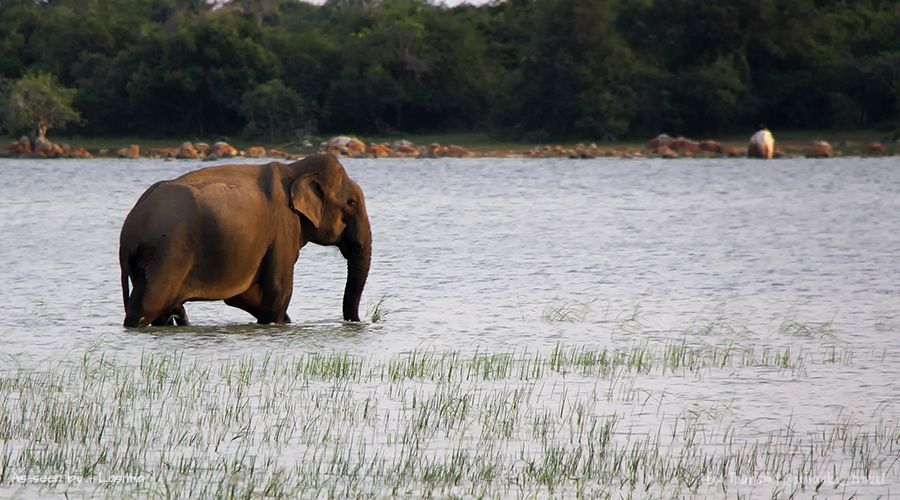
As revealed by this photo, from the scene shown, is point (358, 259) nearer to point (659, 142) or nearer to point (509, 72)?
point (659, 142)

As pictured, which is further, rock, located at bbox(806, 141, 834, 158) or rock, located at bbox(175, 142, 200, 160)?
rock, located at bbox(175, 142, 200, 160)

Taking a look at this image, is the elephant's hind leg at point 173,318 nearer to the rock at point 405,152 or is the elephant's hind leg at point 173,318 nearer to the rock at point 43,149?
the rock at point 405,152

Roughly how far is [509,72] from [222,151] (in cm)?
1742

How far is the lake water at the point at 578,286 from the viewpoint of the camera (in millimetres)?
14055

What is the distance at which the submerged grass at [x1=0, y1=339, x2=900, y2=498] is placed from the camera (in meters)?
9.45

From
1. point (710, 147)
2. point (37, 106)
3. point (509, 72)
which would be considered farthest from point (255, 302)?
point (509, 72)

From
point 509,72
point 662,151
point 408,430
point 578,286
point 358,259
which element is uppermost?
point 358,259

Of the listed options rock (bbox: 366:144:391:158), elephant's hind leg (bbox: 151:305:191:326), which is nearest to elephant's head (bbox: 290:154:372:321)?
elephant's hind leg (bbox: 151:305:191:326)

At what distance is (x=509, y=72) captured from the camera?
81000 mm

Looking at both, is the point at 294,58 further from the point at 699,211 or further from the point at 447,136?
the point at 699,211

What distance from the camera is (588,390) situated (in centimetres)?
1266

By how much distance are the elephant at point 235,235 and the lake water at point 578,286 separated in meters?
0.43

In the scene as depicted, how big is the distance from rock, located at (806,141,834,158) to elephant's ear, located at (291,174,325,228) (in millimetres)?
54934

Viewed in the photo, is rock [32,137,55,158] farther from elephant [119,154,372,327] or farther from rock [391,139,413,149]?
elephant [119,154,372,327]
